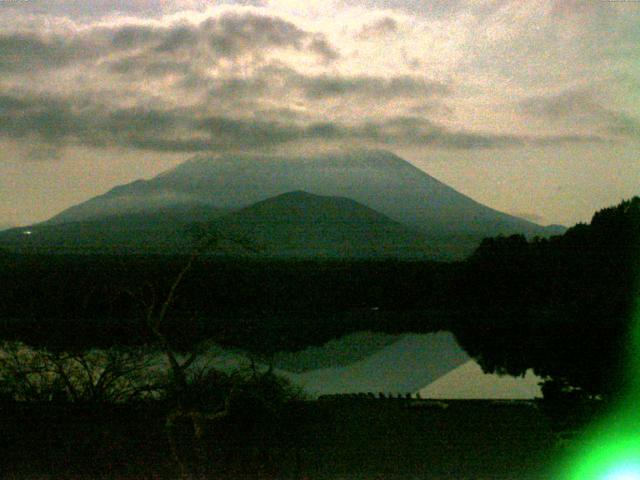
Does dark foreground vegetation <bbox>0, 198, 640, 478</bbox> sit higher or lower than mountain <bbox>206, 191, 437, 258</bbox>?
lower

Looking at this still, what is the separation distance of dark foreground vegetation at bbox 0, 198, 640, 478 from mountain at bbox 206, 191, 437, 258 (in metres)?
2.40

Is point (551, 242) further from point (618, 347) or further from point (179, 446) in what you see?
point (179, 446)

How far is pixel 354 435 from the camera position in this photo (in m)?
6.95

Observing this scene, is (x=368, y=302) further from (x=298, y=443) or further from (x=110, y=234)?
(x=110, y=234)

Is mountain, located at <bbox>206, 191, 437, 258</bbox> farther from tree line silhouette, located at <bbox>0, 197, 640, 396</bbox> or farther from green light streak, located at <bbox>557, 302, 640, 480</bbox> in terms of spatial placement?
green light streak, located at <bbox>557, 302, 640, 480</bbox>

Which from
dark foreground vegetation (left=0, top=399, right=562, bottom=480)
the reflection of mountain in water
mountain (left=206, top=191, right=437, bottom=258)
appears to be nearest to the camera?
dark foreground vegetation (left=0, top=399, right=562, bottom=480)

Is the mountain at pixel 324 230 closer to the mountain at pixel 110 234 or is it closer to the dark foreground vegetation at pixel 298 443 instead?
the mountain at pixel 110 234

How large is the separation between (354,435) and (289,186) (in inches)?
1133

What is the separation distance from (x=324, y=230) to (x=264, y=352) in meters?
13.2

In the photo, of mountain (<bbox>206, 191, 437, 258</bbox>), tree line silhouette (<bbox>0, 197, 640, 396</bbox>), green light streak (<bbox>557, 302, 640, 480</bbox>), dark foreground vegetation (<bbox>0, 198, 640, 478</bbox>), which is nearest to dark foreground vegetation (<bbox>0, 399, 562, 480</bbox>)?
dark foreground vegetation (<bbox>0, 198, 640, 478</bbox>)

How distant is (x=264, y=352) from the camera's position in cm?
776

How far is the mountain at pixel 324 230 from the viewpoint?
16.1 m

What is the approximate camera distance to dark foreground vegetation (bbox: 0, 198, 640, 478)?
641 centimetres

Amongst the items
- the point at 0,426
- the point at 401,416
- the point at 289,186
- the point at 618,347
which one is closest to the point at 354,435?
the point at 401,416
